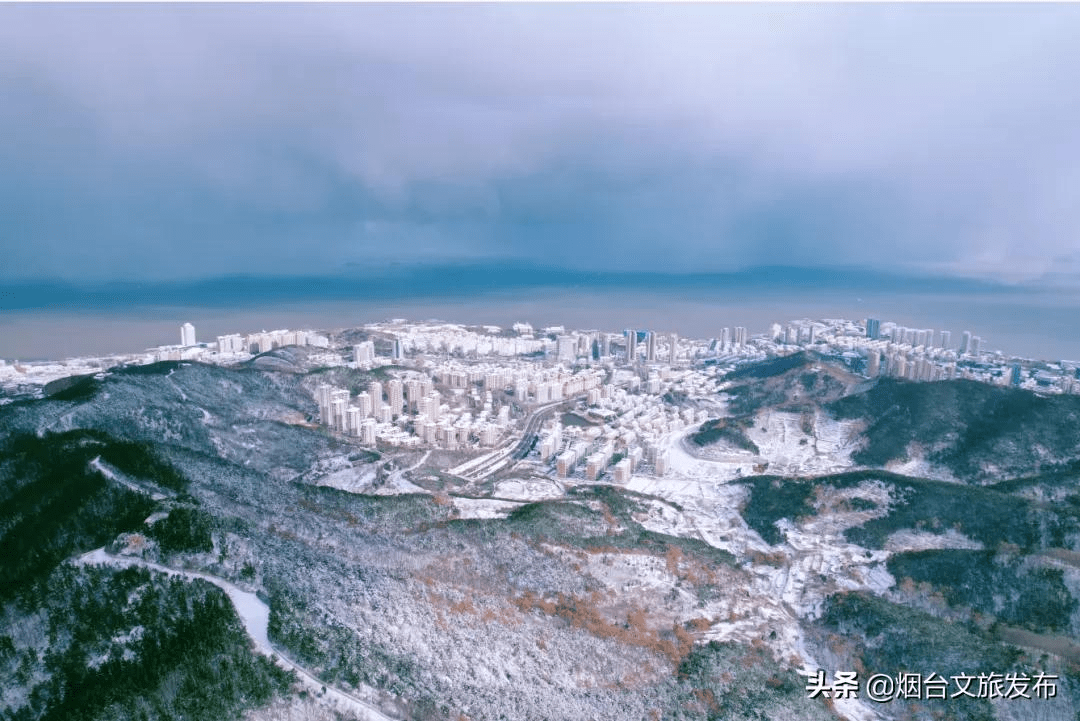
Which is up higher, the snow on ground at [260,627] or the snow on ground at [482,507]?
the snow on ground at [260,627]

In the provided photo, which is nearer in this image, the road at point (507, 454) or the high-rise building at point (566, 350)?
the road at point (507, 454)

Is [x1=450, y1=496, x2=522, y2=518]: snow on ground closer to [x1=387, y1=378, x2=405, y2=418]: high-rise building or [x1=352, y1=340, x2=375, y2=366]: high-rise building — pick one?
[x1=387, y1=378, x2=405, y2=418]: high-rise building

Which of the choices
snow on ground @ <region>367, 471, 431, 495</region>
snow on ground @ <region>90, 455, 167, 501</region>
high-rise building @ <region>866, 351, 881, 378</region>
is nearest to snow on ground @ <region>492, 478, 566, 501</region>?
snow on ground @ <region>367, 471, 431, 495</region>

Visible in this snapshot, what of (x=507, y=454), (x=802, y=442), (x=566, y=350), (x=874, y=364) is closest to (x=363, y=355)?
(x=566, y=350)

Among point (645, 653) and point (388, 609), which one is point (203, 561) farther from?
point (645, 653)

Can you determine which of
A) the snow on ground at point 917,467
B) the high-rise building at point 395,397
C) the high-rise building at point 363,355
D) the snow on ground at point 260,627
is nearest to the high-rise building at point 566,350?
the high-rise building at point 363,355

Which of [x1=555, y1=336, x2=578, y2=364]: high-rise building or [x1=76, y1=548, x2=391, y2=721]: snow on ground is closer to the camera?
[x1=76, y1=548, x2=391, y2=721]: snow on ground

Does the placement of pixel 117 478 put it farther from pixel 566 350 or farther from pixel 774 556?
pixel 566 350

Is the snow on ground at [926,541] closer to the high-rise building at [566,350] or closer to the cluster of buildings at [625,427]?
the cluster of buildings at [625,427]
